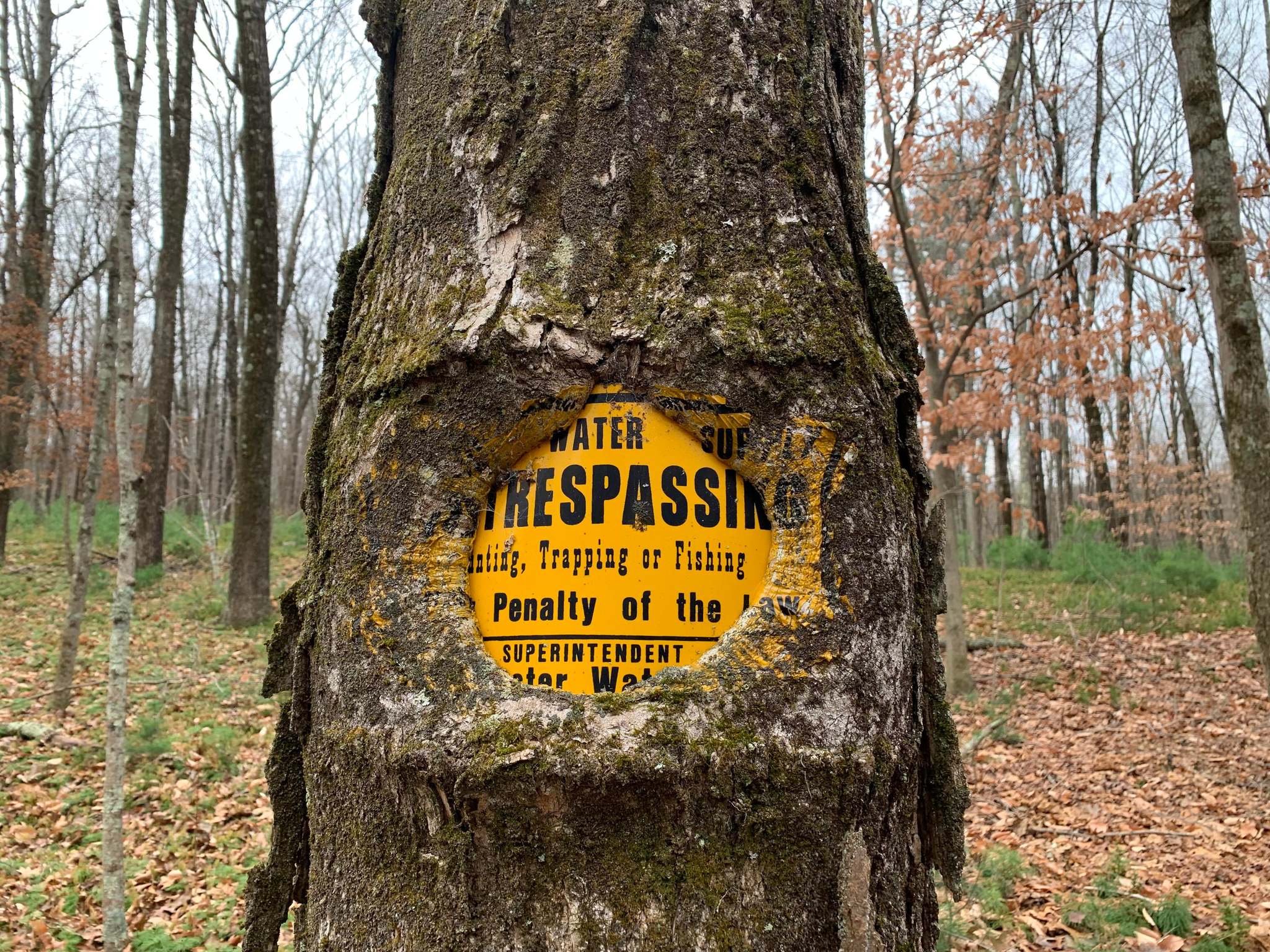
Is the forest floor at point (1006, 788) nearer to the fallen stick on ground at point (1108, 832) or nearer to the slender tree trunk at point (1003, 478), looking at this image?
the fallen stick on ground at point (1108, 832)

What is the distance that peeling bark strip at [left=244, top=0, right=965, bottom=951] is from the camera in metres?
1.04

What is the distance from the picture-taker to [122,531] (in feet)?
14.0

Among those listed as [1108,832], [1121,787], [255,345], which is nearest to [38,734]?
[255,345]

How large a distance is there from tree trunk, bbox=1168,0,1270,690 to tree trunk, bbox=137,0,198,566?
37.2 ft

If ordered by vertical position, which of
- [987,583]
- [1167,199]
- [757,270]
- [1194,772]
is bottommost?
[1194,772]

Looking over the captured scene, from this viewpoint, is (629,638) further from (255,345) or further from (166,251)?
(166,251)

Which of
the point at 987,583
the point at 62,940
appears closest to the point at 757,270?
the point at 62,940

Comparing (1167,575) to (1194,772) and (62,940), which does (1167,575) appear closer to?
(1194,772)

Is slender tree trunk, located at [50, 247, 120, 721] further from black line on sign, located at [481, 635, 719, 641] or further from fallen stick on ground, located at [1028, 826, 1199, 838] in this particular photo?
fallen stick on ground, located at [1028, 826, 1199, 838]

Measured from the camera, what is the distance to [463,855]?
106 cm

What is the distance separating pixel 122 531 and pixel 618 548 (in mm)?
4103

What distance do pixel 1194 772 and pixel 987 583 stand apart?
314 inches

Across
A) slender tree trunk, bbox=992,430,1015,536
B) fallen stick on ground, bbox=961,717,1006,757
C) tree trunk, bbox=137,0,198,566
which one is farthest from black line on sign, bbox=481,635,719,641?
slender tree trunk, bbox=992,430,1015,536

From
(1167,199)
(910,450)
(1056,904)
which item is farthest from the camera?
(1167,199)
